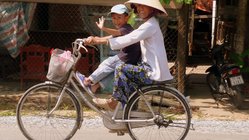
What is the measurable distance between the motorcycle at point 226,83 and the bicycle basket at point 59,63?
4265 mm

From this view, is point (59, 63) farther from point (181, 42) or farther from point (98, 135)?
point (181, 42)

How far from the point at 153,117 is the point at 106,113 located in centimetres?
58

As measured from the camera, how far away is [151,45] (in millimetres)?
5391

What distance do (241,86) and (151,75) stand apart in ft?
13.4

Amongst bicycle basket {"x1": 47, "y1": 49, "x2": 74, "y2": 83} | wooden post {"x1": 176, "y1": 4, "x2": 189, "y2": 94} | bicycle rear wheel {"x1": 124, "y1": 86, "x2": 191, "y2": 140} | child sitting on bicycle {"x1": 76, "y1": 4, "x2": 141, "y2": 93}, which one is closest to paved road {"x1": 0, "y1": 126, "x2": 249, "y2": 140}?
bicycle rear wheel {"x1": 124, "y1": 86, "x2": 191, "y2": 140}

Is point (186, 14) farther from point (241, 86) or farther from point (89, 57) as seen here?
point (89, 57)

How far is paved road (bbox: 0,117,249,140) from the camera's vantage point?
6.51 m

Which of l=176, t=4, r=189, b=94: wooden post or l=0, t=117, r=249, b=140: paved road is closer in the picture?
l=0, t=117, r=249, b=140: paved road

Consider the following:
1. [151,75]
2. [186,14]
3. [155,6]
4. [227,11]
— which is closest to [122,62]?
[151,75]

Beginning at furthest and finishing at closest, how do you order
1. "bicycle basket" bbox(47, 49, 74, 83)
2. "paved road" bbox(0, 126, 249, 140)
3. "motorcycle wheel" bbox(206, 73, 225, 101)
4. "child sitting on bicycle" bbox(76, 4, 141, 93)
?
"motorcycle wheel" bbox(206, 73, 225, 101) → "paved road" bbox(0, 126, 249, 140) → "child sitting on bicycle" bbox(76, 4, 141, 93) → "bicycle basket" bbox(47, 49, 74, 83)

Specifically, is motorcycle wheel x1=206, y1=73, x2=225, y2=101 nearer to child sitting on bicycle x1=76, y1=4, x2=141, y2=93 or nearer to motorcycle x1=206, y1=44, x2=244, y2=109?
motorcycle x1=206, y1=44, x2=244, y2=109

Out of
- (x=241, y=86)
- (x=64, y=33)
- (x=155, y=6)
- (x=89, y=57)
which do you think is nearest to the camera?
(x=155, y=6)

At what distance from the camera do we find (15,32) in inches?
367

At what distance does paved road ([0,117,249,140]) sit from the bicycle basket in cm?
127
